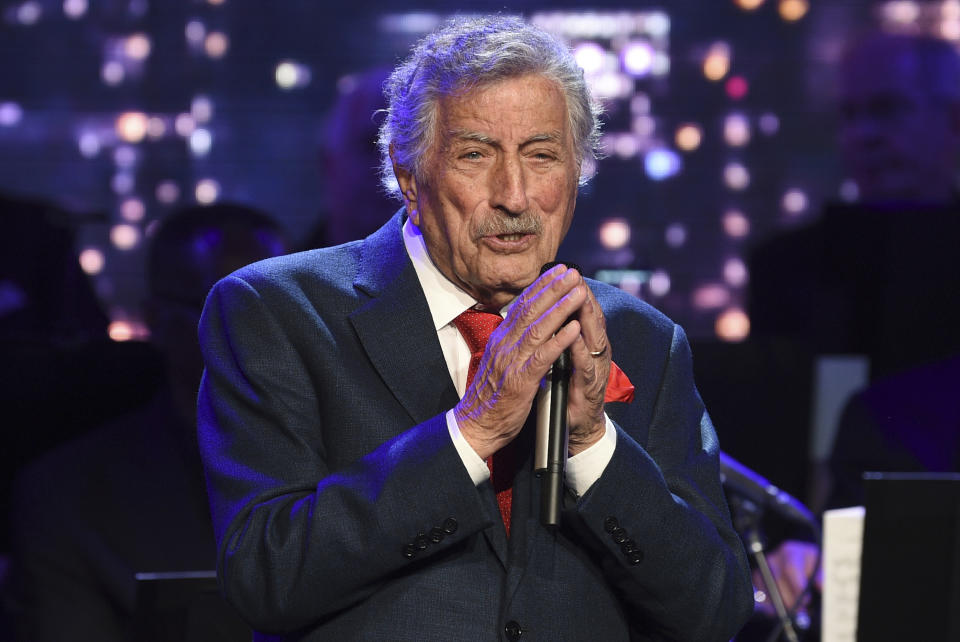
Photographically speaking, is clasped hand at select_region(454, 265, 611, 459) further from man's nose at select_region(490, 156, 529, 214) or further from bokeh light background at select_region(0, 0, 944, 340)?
bokeh light background at select_region(0, 0, 944, 340)

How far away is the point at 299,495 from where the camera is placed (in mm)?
1589

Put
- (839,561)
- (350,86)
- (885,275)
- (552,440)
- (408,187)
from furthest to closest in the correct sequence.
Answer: (350,86), (885,275), (839,561), (408,187), (552,440)

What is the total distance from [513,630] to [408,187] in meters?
0.65

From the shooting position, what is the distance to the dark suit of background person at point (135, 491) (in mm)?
2857

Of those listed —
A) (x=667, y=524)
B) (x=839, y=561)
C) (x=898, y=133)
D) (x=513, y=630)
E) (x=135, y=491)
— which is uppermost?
(x=898, y=133)

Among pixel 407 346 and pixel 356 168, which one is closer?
pixel 407 346

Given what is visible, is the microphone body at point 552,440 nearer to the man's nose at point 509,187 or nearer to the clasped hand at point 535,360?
the clasped hand at point 535,360

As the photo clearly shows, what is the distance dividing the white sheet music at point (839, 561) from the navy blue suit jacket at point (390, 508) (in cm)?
55

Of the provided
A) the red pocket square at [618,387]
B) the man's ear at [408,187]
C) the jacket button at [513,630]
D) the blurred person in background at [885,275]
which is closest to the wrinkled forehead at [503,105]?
the man's ear at [408,187]

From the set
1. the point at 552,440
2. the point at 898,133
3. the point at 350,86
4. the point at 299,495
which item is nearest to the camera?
the point at 552,440

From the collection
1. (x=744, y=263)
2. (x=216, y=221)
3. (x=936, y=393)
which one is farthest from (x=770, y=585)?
(x=744, y=263)

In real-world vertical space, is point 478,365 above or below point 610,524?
above

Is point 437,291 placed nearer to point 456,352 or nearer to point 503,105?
point 456,352

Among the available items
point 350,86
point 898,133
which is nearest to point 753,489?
point 898,133
